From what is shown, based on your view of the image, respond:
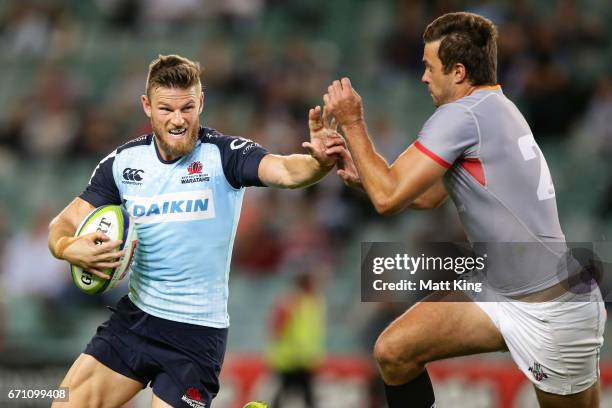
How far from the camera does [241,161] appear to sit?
17.5ft

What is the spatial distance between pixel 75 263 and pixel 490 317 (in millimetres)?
2191

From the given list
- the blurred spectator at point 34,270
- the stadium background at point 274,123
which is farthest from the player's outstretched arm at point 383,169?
the blurred spectator at point 34,270

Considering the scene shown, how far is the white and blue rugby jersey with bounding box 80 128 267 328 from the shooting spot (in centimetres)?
540

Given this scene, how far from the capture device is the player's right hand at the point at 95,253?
202 inches

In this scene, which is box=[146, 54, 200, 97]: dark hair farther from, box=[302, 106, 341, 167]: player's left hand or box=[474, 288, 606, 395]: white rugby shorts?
box=[474, 288, 606, 395]: white rugby shorts

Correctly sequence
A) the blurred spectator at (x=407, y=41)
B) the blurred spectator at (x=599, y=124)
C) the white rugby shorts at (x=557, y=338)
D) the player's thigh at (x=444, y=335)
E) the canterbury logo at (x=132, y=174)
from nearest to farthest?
the white rugby shorts at (x=557, y=338) < the player's thigh at (x=444, y=335) < the canterbury logo at (x=132, y=174) < the blurred spectator at (x=599, y=124) < the blurred spectator at (x=407, y=41)

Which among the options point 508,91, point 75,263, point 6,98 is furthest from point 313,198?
point 75,263

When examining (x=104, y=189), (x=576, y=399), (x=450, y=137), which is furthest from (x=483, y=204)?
(x=104, y=189)

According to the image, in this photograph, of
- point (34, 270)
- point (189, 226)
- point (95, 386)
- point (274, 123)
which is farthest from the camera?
point (274, 123)

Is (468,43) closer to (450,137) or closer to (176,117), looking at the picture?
(450,137)

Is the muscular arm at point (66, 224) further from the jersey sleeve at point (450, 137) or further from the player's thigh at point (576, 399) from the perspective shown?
the player's thigh at point (576, 399)

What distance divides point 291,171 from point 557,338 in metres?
1.59

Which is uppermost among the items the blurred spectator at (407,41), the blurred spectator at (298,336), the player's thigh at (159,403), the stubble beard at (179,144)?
the blurred spectator at (407,41)

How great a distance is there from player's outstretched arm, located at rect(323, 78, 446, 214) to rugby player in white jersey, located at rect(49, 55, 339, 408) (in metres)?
0.47
